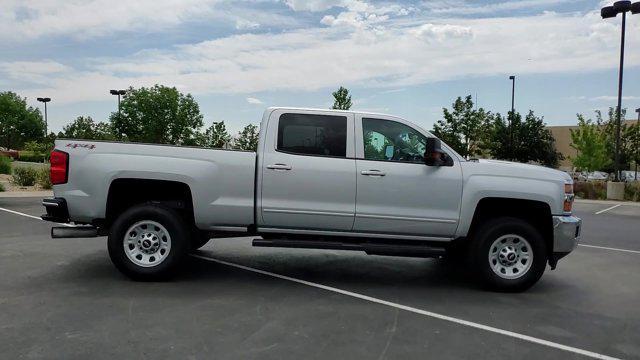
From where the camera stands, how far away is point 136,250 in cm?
634

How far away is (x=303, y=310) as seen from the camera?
5.37 meters

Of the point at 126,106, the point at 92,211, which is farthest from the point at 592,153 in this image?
the point at 92,211

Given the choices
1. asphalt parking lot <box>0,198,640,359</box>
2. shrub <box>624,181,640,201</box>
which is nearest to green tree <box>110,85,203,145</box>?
shrub <box>624,181,640,201</box>

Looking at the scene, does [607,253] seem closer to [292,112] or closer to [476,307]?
[476,307]

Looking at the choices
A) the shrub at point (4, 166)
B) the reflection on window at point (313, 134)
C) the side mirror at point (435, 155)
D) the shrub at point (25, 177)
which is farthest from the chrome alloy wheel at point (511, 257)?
the shrub at point (4, 166)

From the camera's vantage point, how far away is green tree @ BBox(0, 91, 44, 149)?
235 feet

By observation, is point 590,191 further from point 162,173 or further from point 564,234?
point 162,173

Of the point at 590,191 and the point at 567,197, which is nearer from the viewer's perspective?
the point at 567,197

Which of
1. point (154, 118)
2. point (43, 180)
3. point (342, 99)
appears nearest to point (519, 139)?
point (342, 99)

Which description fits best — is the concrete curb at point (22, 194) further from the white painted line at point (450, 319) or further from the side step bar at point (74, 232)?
the white painted line at point (450, 319)

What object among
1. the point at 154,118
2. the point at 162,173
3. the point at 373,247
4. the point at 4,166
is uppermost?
the point at 154,118

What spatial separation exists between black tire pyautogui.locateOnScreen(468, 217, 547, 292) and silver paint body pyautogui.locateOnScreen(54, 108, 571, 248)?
29 cm

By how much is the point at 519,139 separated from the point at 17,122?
64.7 metres

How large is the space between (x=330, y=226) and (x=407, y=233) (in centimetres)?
92
